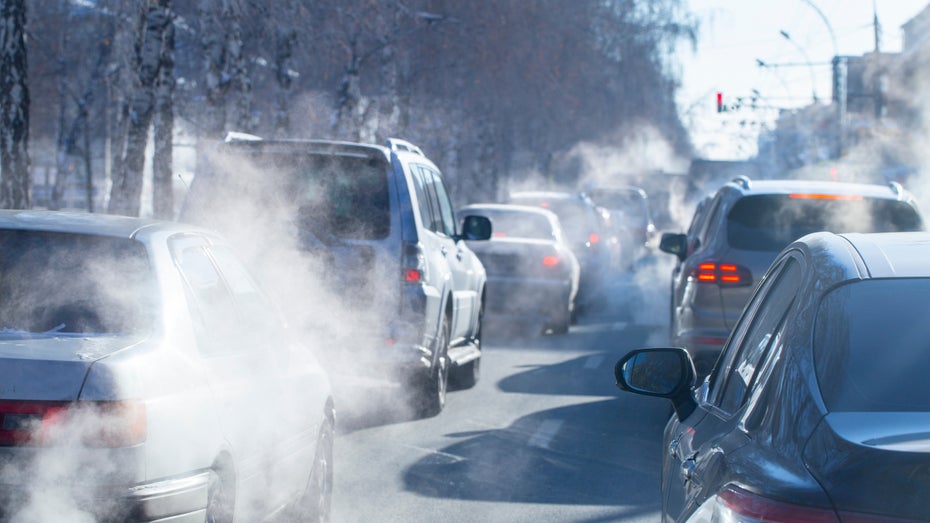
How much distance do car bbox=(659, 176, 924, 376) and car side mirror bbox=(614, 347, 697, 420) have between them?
542 cm

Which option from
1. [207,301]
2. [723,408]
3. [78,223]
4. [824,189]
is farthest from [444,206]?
[723,408]

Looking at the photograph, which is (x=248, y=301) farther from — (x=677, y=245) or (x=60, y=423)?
(x=677, y=245)

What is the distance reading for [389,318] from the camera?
30.6 ft

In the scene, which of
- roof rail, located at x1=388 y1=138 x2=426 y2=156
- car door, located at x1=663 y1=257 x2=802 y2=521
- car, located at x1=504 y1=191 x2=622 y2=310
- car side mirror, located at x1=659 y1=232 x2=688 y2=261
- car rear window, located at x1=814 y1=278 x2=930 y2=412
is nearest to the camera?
car rear window, located at x1=814 y1=278 x2=930 y2=412

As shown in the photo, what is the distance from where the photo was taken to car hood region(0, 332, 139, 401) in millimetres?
3932

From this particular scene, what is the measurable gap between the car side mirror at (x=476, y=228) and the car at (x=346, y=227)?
2212mm

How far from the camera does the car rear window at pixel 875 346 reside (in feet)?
8.95

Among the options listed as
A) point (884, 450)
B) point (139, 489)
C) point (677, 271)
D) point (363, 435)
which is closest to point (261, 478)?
point (139, 489)

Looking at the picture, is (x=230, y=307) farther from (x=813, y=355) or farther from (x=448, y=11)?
(x=448, y=11)

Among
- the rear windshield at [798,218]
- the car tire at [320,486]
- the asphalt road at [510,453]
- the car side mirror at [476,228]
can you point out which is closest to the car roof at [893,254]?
the car tire at [320,486]

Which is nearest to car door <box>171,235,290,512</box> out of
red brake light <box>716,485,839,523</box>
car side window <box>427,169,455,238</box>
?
red brake light <box>716,485,839,523</box>

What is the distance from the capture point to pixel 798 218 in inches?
382

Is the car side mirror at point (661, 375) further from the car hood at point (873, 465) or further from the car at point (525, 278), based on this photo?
the car at point (525, 278)

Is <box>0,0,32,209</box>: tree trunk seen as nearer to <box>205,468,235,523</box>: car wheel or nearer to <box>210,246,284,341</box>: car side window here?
<box>210,246,284,341</box>: car side window
